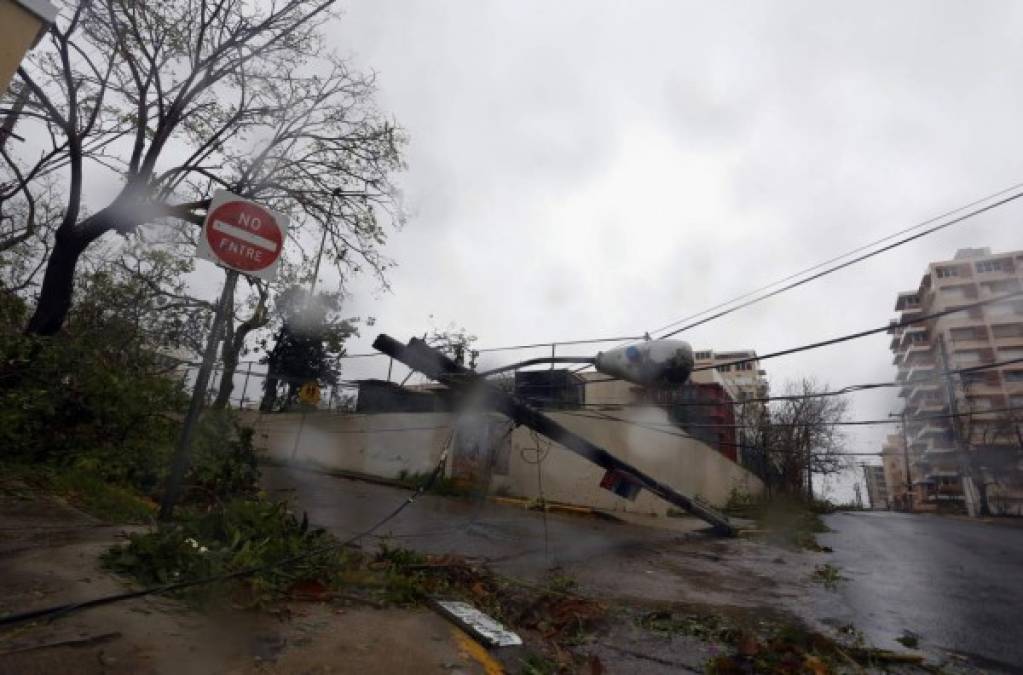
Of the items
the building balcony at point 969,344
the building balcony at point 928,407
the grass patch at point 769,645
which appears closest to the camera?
the grass patch at point 769,645

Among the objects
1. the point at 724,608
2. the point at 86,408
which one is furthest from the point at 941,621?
the point at 86,408

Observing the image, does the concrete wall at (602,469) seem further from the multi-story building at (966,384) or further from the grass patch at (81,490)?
the multi-story building at (966,384)

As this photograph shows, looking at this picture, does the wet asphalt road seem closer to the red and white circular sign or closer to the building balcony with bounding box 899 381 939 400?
the red and white circular sign

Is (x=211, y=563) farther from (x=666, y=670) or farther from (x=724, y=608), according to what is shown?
(x=724, y=608)

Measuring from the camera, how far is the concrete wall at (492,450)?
17.0m

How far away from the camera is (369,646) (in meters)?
2.86

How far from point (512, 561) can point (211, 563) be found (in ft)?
14.9

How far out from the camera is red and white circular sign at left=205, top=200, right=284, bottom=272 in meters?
3.99

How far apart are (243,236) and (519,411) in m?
6.55

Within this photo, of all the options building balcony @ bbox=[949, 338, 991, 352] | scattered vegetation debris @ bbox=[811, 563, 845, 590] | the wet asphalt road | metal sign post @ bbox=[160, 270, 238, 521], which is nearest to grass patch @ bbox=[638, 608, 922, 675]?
the wet asphalt road

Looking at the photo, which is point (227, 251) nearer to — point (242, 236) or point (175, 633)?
point (242, 236)

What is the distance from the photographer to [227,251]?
159 inches

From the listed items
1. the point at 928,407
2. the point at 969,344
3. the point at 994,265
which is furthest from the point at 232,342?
the point at 928,407

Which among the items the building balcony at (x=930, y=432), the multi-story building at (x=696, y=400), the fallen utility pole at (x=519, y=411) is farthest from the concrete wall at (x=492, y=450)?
the building balcony at (x=930, y=432)
